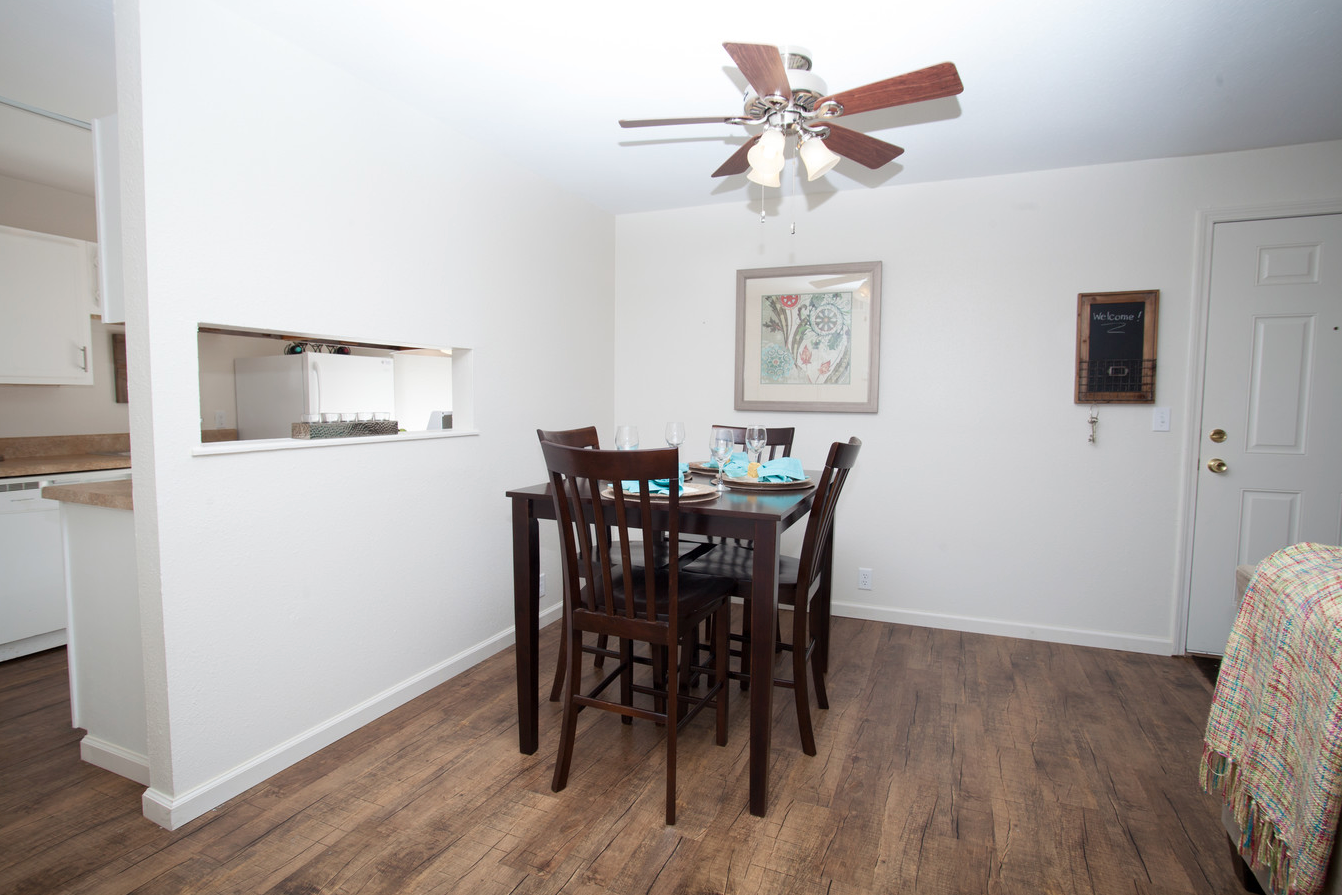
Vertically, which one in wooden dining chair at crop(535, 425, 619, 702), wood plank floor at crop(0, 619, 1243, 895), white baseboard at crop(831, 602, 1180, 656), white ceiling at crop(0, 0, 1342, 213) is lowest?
wood plank floor at crop(0, 619, 1243, 895)

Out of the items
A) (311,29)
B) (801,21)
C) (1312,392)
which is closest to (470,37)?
(311,29)

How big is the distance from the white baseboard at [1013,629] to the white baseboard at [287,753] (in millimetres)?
2026

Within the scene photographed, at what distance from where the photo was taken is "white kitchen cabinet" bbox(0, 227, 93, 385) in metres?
3.08

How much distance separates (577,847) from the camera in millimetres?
1715

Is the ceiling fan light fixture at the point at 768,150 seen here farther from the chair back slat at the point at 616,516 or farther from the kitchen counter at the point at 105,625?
the kitchen counter at the point at 105,625

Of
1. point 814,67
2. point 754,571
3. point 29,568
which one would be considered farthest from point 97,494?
point 814,67

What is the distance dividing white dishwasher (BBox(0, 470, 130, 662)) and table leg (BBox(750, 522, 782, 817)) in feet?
9.51

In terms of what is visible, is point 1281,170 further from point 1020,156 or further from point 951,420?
point 951,420

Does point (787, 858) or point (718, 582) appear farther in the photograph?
point (718, 582)

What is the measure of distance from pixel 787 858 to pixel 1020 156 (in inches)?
118

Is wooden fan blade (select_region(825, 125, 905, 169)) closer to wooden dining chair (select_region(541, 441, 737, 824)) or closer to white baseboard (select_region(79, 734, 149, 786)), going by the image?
wooden dining chair (select_region(541, 441, 737, 824))

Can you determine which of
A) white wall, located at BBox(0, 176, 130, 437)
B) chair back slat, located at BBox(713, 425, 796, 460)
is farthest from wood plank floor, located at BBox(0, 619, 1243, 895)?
white wall, located at BBox(0, 176, 130, 437)

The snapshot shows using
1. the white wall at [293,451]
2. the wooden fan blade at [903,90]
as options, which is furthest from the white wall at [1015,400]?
the wooden fan blade at [903,90]

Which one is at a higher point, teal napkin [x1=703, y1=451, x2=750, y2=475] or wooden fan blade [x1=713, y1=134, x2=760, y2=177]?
wooden fan blade [x1=713, y1=134, x2=760, y2=177]
